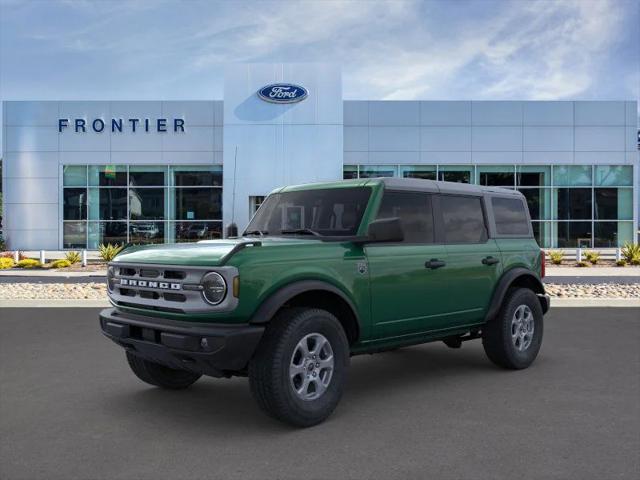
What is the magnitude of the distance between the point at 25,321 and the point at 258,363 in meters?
7.10

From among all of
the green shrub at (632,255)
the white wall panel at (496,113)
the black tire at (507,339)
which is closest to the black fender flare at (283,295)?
the black tire at (507,339)

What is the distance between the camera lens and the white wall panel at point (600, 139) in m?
28.5

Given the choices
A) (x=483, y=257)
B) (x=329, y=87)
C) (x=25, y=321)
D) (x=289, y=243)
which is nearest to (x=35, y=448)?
(x=289, y=243)

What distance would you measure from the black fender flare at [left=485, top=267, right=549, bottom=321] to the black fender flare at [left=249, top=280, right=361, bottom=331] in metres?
2.22

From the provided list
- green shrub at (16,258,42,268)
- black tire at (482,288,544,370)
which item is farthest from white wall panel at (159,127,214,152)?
black tire at (482,288,544,370)

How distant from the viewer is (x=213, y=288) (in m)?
4.42

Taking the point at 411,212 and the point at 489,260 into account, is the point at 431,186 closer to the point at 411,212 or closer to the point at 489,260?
the point at 411,212

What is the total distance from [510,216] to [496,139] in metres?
22.6

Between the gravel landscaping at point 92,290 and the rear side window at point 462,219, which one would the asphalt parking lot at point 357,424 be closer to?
the rear side window at point 462,219

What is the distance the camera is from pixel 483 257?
631 centimetres

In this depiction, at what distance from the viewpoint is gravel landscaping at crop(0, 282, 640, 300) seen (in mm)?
13500

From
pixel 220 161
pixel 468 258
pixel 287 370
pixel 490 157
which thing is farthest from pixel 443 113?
pixel 287 370

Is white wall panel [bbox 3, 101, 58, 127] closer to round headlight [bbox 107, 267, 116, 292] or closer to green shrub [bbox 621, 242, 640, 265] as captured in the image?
green shrub [bbox 621, 242, 640, 265]

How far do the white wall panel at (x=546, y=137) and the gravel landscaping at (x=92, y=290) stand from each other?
1402 cm
